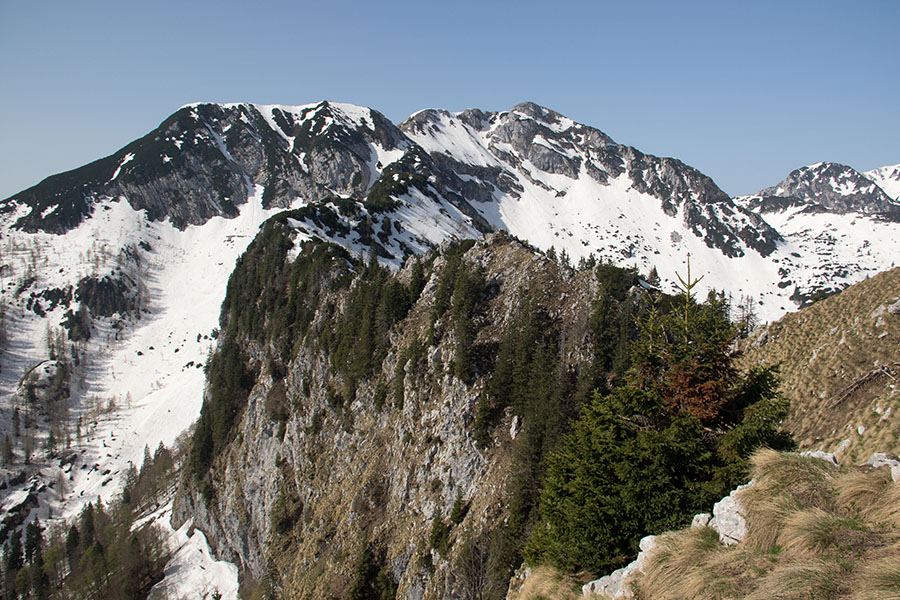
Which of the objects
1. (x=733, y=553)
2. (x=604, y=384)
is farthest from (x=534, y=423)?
(x=733, y=553)

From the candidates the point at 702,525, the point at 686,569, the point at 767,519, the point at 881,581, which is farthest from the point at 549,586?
the point at 881,581

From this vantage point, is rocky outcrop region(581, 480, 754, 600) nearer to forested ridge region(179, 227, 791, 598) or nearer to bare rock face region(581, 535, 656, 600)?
bare rock face region(581, 535, 656, 600)

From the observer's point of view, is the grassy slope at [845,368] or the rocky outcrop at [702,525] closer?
the rocky outcrop at [702,525]

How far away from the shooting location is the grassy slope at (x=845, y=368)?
2094 cm

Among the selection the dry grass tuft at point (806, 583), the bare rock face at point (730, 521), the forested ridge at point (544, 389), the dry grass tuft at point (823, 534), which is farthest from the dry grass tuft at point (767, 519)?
the forested ridge at point (544, 389)

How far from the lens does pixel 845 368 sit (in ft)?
88.3

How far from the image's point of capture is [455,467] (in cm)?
4569

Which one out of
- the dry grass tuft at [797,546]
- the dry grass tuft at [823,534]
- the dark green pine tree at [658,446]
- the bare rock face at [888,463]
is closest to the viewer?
the dry grass tuft at [797,546]

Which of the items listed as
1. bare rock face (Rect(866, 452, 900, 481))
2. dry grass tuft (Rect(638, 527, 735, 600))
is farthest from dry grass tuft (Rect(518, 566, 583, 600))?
bare rock face (Rect(866, 452, 900, 481))

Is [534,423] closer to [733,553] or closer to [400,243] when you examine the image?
[733,553]

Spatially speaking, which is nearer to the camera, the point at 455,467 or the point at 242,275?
the point at 455,467

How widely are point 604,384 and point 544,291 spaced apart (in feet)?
44.5

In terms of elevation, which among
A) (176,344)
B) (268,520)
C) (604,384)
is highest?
(604,384)

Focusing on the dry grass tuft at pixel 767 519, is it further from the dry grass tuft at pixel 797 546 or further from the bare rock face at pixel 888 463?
the bare rock face at pixel 888 463
